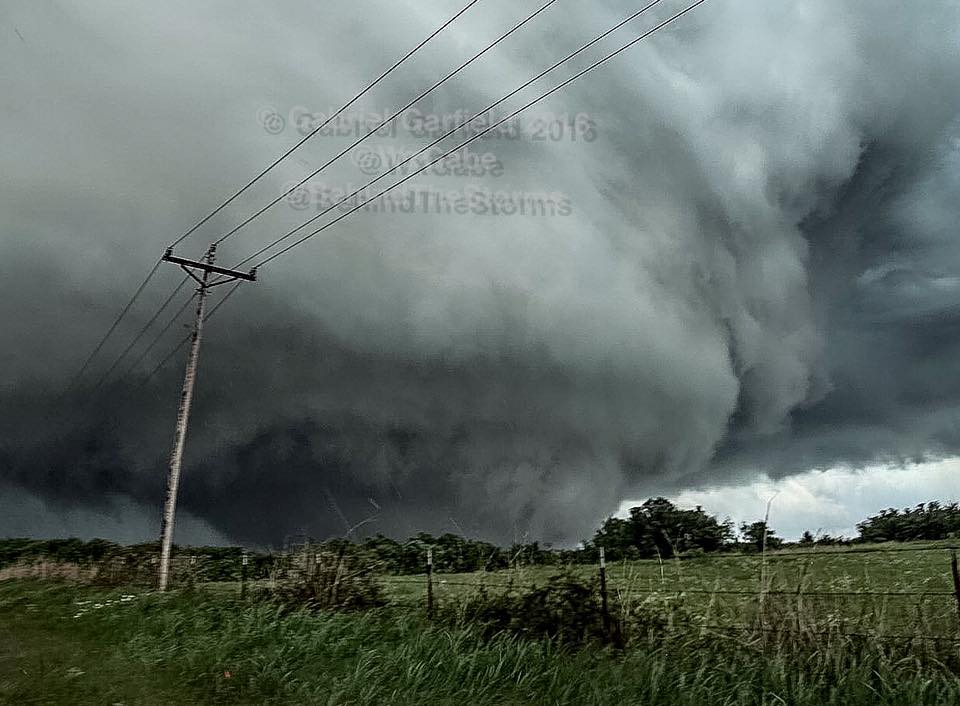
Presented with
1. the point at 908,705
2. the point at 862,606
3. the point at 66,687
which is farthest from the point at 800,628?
the point at 66,687

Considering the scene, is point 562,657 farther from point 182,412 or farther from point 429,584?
point 182,412

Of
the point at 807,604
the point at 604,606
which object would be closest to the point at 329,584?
the point at 604,606

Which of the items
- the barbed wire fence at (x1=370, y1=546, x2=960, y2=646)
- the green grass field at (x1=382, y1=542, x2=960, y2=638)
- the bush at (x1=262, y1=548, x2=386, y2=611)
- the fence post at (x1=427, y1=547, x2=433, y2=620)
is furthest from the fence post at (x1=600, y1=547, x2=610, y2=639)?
the bush at (x1=262, y1=548, x2=386, y2=611)

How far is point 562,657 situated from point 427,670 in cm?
157

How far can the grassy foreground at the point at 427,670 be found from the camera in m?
6.88

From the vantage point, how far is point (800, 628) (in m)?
8.22

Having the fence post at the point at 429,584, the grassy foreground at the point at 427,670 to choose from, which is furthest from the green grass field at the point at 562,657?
the fence post at the point at 429,584

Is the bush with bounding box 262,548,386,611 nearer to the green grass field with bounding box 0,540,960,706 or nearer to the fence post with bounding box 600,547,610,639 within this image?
the green grass field with bounding box 0,540,960,706

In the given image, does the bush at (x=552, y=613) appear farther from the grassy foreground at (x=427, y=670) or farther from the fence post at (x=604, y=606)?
the grassy foreground at (x=427, y=670)

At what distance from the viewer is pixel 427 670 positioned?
24.9 feet

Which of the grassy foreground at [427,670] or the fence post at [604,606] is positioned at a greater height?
the fence post at [604,606]

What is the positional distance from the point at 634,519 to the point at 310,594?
18.8ft

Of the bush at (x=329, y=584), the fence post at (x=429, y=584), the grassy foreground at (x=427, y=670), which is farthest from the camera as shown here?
the bush at (x=329, y=584)

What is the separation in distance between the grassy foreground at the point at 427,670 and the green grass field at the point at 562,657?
0.07ft
